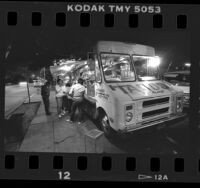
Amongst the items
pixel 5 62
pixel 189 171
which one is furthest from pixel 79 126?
pixel 189 171

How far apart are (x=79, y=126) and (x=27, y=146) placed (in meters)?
1.03

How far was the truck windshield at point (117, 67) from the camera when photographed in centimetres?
238

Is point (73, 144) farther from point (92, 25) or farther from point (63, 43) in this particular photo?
point (92, 25)

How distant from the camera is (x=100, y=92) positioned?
7.84 feet

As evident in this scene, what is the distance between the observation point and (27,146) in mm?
2396

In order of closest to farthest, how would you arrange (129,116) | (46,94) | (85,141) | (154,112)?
(129,116)
(85,141)
(154,112)
(46,94)

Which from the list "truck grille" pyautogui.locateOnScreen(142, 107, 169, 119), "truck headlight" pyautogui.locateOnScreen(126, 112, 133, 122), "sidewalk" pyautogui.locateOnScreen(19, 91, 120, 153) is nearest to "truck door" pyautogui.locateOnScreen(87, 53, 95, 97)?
"sidewalk" pyautogui.locateOnScreen(19, 91, 120, 153)

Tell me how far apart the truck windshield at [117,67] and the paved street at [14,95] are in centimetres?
147

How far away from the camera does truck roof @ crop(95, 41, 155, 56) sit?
7.79 feet

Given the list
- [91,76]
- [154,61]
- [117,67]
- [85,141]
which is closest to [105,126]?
[85,141]

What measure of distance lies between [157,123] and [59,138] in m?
1.90

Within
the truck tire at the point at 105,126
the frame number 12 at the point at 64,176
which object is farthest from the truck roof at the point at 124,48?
the frame number 12 at the point at 64,176

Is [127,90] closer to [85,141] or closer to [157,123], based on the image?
[157,123]

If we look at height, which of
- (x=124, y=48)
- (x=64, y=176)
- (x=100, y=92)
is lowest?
(x=64, y=176)
